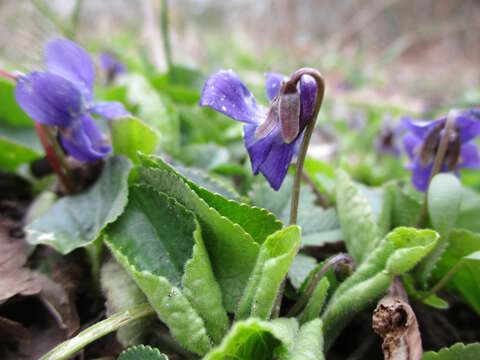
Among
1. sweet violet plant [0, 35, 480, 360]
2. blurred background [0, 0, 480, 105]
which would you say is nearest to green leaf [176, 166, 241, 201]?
sweet violet plant [0, 35, 480, 360]

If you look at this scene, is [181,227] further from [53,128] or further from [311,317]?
[53,128]

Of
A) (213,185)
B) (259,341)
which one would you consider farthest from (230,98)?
(259,341)

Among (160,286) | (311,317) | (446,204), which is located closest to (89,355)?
(160,286)

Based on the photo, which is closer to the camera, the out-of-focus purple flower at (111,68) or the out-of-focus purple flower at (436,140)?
the out-of-focus purple flower at (436,140)

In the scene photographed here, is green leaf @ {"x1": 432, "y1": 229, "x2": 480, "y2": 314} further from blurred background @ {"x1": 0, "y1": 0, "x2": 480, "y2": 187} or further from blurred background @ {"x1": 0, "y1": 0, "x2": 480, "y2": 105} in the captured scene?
blurred background @ {"x1": 0, "y1": 0, "x2": 480, "y2": 105}

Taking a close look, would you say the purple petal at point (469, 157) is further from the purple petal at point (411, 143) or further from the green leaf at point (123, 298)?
the green leaf at point (123, 298)

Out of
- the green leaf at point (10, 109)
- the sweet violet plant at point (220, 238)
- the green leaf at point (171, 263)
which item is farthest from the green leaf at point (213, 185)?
the green leaf at point (10, 109)
